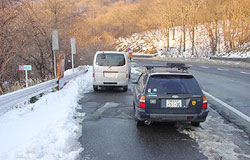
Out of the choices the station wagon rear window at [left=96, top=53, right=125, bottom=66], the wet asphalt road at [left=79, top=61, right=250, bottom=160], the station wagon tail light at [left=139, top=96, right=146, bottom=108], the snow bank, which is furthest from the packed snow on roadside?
the station wagon rear window at [left=96, top=53, right=125, bottom=66]

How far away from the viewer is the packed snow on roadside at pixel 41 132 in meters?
4.21

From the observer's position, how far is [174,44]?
65.4 m

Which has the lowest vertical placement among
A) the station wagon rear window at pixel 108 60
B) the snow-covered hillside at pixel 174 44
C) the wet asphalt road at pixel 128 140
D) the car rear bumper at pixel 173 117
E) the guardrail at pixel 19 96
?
the wet asphalt road at pixel 128 140

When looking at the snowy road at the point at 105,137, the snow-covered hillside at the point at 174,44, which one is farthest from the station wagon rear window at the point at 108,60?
the snow-covered hillside at the point at 174,44

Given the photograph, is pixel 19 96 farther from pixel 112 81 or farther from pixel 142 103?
pixel 112 81

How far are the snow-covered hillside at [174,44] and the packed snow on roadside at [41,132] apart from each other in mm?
35781

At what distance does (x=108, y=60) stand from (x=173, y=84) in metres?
6.38

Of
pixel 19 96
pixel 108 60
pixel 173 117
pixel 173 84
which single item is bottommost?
pixel 173 117

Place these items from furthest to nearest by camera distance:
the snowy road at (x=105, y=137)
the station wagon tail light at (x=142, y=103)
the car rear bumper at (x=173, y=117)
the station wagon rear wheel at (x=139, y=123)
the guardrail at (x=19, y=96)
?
1. the guardrail at (x=19, y=96)
2. the station wagon rear wheel at (x=139, y=123)
3. the station wagon tail light at (x=142, y=103)
4. the car rear bumper at (x=173, y=117)
5. the snowy road at (x=105, y=137)

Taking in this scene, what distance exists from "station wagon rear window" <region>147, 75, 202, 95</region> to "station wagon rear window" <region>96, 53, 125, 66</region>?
5.97m

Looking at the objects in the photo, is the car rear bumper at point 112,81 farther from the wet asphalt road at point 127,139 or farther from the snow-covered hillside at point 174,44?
the snow-covered hillside at point 174,44

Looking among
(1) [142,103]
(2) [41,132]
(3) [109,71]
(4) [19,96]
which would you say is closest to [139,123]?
(1) [142,103]

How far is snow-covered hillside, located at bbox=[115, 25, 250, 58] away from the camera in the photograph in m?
50.3

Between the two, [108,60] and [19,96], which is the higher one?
[108,60]
